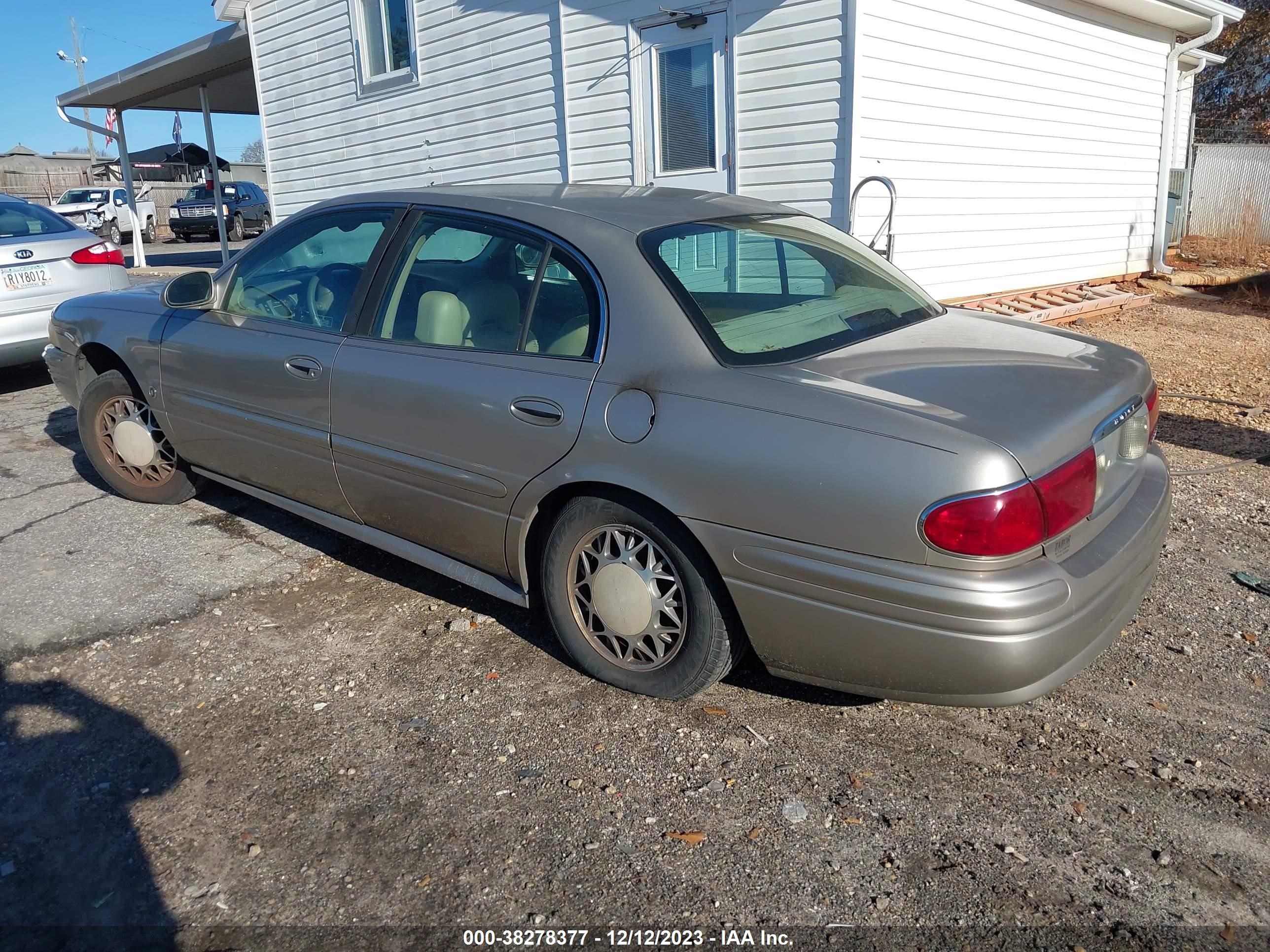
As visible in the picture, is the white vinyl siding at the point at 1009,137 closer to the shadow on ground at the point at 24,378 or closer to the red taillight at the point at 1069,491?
the red taillight at the point at 1069,491

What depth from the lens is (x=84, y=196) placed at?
2862cm

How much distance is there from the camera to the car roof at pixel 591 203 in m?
3.25

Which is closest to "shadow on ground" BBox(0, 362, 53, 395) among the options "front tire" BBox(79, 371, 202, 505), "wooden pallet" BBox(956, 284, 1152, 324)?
"front tire" BBox(79, 371, 202, 505)

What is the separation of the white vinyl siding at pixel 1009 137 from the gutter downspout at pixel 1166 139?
107mm

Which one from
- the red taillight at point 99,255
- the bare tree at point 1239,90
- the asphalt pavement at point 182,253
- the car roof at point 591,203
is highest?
the bare tree at point 1239,90

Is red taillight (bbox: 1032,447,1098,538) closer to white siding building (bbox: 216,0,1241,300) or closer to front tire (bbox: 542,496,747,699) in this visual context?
front tire (bbox: 542,496,747,699)

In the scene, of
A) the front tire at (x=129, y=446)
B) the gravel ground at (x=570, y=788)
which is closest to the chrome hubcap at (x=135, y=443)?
the front tire at (x=129, y=446)

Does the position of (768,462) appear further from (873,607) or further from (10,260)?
(10,260)

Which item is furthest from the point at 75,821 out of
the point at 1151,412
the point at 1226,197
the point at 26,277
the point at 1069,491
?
the point at 1226,197

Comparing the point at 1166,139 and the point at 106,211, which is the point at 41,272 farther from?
the point at 106,211

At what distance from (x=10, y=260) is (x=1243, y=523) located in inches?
315

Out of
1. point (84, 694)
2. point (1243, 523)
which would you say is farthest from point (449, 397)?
point (1243, 523)

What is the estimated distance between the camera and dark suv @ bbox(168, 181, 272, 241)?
27.7 meters

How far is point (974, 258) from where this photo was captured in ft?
31.0
